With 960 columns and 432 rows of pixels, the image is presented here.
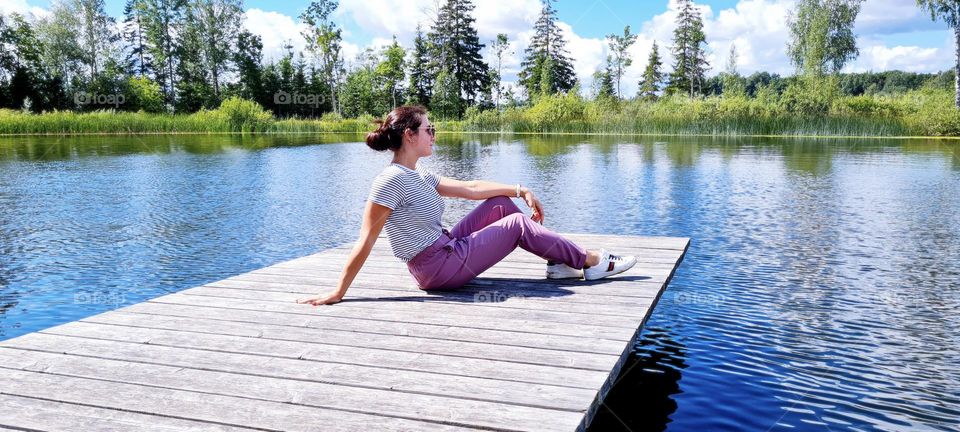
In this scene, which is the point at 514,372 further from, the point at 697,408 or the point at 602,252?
the point at 602,252

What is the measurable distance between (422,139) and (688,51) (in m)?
65.6

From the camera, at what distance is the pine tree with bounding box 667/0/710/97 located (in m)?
63.8

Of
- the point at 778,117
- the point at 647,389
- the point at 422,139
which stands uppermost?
the point at 778,117

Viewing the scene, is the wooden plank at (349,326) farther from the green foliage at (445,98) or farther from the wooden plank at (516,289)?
the green foliage at (445,98)

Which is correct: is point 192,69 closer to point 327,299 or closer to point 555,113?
point 555,113

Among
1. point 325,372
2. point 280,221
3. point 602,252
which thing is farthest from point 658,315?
point 280,221

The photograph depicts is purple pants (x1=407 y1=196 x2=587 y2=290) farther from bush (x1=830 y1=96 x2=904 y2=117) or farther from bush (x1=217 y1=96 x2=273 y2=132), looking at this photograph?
bush (x1=217 y1=96 x2=273 y2=132)

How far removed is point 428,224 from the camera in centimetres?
429

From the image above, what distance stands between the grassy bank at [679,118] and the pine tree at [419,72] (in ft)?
70.6

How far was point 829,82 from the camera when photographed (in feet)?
142

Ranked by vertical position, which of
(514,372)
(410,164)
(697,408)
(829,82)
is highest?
(829,82)

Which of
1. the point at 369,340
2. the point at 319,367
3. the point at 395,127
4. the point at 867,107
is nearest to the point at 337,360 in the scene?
the point at 319,367

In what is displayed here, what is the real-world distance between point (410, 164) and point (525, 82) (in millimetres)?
64772

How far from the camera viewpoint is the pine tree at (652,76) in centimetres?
6562
